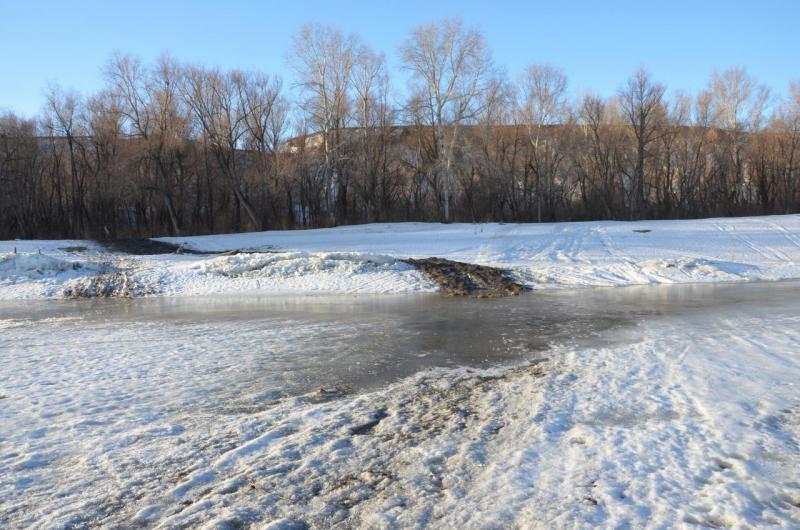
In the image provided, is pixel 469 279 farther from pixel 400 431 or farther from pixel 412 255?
pixel 400 431

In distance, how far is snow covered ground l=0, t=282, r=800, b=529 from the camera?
404cm

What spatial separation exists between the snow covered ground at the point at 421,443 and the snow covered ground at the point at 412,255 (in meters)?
12.1

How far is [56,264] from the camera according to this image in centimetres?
2328

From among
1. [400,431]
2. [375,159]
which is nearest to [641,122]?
[375,159]

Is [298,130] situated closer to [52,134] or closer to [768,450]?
[52,134]

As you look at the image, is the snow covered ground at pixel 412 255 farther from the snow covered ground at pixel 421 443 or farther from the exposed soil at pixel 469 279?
the snow covered ground at pixel 421 443

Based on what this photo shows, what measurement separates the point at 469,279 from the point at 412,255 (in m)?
7.00

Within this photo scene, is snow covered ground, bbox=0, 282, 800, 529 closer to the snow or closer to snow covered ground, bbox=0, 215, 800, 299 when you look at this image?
the snow

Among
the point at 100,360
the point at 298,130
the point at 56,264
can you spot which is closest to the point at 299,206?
the point at 298,130

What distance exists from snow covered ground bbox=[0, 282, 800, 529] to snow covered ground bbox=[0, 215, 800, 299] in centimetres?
1211

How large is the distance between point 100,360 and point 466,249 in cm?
2102

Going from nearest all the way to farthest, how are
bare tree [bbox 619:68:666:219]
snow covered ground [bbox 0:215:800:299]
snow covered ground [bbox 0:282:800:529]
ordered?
1. snow covered ground [bbox 0:282:800:529]
2. snow covered ground [bbox 0:215:800:299]
3. bare tree [bbox 619:68:666:219]

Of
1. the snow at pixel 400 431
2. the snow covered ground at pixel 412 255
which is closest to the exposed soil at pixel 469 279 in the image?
the snow covered ground at pixel 412 255

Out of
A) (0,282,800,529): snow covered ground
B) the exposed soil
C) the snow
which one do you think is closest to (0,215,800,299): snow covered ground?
the exposed soil
